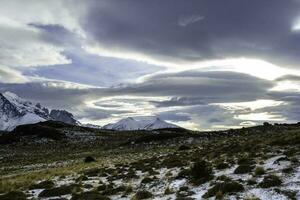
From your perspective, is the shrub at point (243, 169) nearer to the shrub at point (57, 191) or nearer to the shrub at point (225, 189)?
the shrub at point (225, 189)

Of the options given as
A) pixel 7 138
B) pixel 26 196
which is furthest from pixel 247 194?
pixel 7 138

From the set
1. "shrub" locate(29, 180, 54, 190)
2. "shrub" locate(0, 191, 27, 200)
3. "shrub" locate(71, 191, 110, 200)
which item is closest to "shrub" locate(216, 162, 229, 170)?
"shrub" locate(71, 191, 110, 200)

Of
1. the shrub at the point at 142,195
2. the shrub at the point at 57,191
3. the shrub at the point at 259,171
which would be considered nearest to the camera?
the shrub at the point at 142,195

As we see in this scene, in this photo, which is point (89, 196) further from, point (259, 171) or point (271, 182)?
point (271, 182)

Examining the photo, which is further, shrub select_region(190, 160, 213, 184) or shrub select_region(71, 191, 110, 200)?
shrub select_region(190, 160, 213, 184)

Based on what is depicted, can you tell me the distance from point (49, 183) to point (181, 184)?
11.3 metres

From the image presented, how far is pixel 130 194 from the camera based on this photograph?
2648 centimetres

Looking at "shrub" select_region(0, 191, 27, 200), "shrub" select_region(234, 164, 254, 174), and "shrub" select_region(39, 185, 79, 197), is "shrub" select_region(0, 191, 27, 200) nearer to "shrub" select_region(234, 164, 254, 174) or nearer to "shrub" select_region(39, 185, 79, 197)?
"shrub" select_region(39, 185, 79, 197)

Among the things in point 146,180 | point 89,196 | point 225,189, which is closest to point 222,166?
point 146,180

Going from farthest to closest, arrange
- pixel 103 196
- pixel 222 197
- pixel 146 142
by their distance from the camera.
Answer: pixel 146 142 < pixel 103 196 < pixel 222 197

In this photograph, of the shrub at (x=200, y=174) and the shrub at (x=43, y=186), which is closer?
the shrub at (x=200, y=174)

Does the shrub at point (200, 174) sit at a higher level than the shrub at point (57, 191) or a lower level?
higher

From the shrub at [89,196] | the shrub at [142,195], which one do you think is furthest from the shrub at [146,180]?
the shrub at [142,195]

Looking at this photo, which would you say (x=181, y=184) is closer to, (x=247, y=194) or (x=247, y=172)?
(x=247, y=172)
